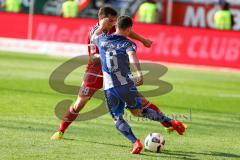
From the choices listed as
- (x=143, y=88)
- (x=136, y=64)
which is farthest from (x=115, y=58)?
(x=143, y=88)

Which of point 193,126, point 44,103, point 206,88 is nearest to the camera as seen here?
point 193,126

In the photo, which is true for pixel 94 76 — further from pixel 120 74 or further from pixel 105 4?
pixel 105 4

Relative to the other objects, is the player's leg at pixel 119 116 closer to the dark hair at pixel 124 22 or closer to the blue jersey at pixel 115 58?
the blue jersey at pixel 115 58

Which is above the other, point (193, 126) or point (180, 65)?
point (193, 126)

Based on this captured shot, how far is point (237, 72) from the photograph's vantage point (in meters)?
27.9

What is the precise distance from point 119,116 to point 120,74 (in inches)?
24.7

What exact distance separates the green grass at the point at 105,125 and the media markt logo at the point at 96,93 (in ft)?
0.76

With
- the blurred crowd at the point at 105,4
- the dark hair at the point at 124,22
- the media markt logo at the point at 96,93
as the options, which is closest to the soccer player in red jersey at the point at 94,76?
the dark hair at the point at 124,22

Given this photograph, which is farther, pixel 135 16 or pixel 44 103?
pixel 135 16

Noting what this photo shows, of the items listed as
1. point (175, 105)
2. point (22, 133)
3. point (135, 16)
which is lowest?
point (135, 16)

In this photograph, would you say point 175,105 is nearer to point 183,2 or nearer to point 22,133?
point 22,133

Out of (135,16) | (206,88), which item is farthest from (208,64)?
(135,16)

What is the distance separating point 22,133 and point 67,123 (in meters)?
0.75

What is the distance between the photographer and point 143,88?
21.0 meters
